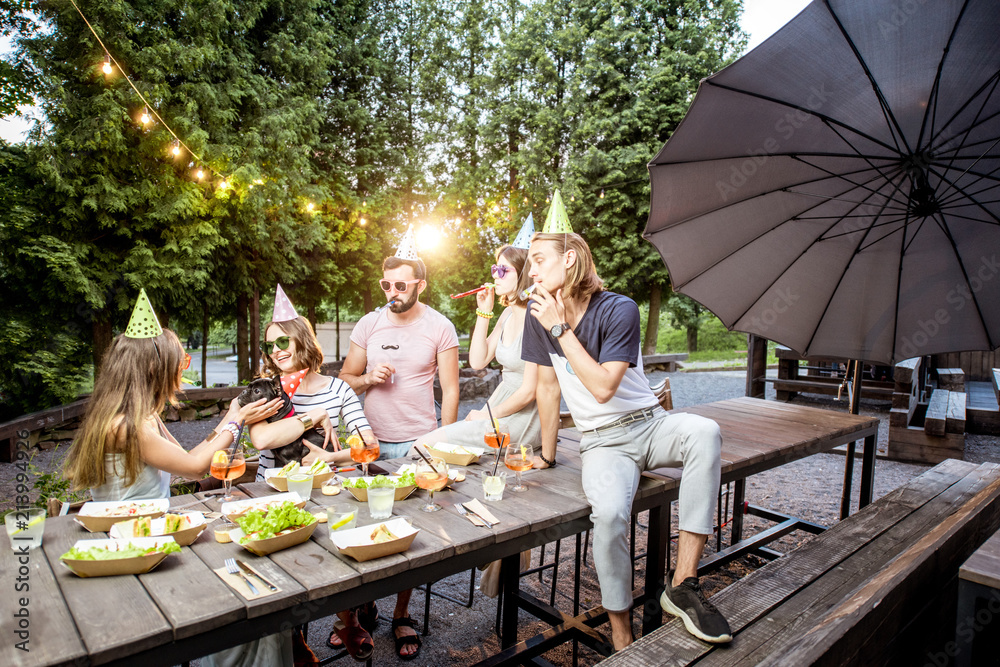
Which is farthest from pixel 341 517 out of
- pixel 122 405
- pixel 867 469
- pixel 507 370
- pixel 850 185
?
pixel 867 469

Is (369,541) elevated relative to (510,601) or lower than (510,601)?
elevated

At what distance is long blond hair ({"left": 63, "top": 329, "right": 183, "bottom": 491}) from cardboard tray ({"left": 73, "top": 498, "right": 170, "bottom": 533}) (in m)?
0.25

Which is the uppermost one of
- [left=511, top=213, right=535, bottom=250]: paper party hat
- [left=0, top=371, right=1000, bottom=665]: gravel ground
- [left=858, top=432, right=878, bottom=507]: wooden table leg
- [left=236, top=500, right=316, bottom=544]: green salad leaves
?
[left=511, top=213, right=535, bottom=250]: paper party hat

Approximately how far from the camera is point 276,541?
5.63 feet

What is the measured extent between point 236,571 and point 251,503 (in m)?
0.46

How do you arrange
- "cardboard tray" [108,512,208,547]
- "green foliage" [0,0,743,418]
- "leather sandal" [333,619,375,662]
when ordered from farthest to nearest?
"green foliage" [0,0,743,418] → "leather sandal" [333,619,375,662] → "cardboard tray" [108,512,208,547]

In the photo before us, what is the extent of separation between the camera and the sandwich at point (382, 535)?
5.56 feet

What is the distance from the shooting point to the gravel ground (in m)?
3.12

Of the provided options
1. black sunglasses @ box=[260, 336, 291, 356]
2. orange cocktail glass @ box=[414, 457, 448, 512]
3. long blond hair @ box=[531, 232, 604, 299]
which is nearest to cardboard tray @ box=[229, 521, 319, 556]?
orange cocktail glass @ box=[414, 457, 448, 512]

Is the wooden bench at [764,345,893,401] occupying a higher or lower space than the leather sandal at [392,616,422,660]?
higher

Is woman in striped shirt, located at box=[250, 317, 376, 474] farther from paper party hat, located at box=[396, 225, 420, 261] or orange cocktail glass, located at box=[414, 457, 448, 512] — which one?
paper party hat, located at box=[396, 225, 420, 261]

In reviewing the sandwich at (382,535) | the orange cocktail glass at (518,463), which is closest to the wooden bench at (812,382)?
the orange cocktail glass at (518,463)

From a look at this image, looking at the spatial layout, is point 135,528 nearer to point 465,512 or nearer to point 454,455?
point 465,512

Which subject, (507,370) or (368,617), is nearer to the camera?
(368,617)
